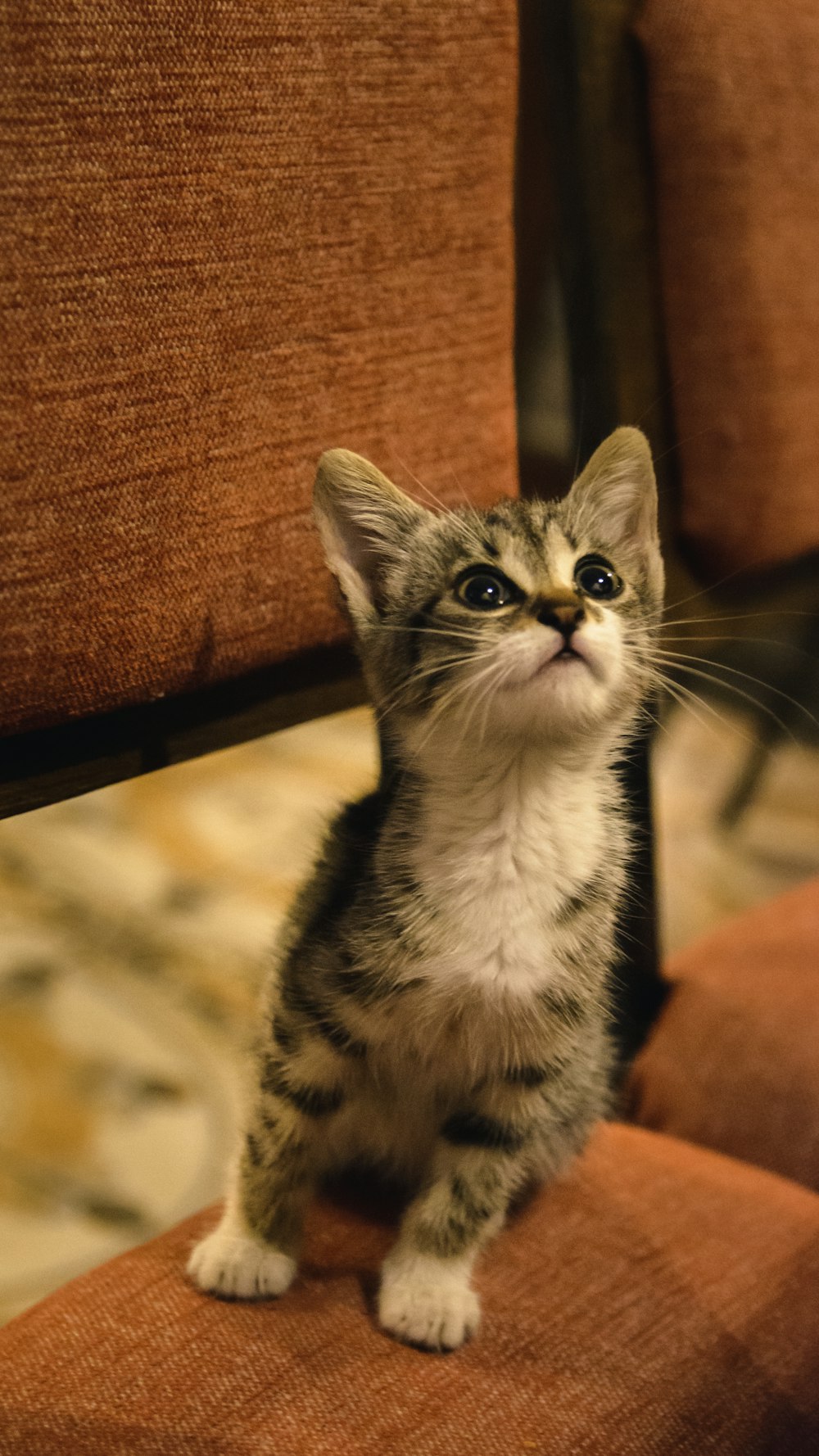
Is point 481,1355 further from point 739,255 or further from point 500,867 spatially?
point 739,255

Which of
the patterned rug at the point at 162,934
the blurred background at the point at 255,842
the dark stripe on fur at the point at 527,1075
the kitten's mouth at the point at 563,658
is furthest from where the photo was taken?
the patterned rug at the point at 162,934

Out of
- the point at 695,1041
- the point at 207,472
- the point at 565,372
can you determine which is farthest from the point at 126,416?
the point at 695,1041

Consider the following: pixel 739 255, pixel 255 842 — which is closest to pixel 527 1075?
pixel 739 255

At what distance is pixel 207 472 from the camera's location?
60cm

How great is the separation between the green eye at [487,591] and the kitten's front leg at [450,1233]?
0.94 ft

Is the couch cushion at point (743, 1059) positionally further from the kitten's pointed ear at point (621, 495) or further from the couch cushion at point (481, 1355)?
the kitten's pointed ear at point (621, 495)

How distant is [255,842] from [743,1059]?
108 centimetres

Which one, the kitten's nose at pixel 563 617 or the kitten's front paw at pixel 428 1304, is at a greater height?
the kitten's nose at pixel 563 617

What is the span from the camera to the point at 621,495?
567 millimetres

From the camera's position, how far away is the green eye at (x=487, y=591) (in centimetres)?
55

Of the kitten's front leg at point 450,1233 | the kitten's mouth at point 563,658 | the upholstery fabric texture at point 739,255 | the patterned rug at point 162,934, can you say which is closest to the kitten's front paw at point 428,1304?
the kitten's front leg at point 450,1233

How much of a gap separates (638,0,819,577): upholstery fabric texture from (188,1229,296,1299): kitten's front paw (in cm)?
54

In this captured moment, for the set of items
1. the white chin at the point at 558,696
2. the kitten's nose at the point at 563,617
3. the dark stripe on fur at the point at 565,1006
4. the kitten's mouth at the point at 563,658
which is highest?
the kitten's nose at the point at 563,617

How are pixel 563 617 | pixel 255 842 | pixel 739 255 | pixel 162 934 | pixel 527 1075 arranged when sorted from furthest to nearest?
pixel 255 842 < pixel 162 934 < pixel 739 255 < pixel 527 1075 < pixel 563 617
